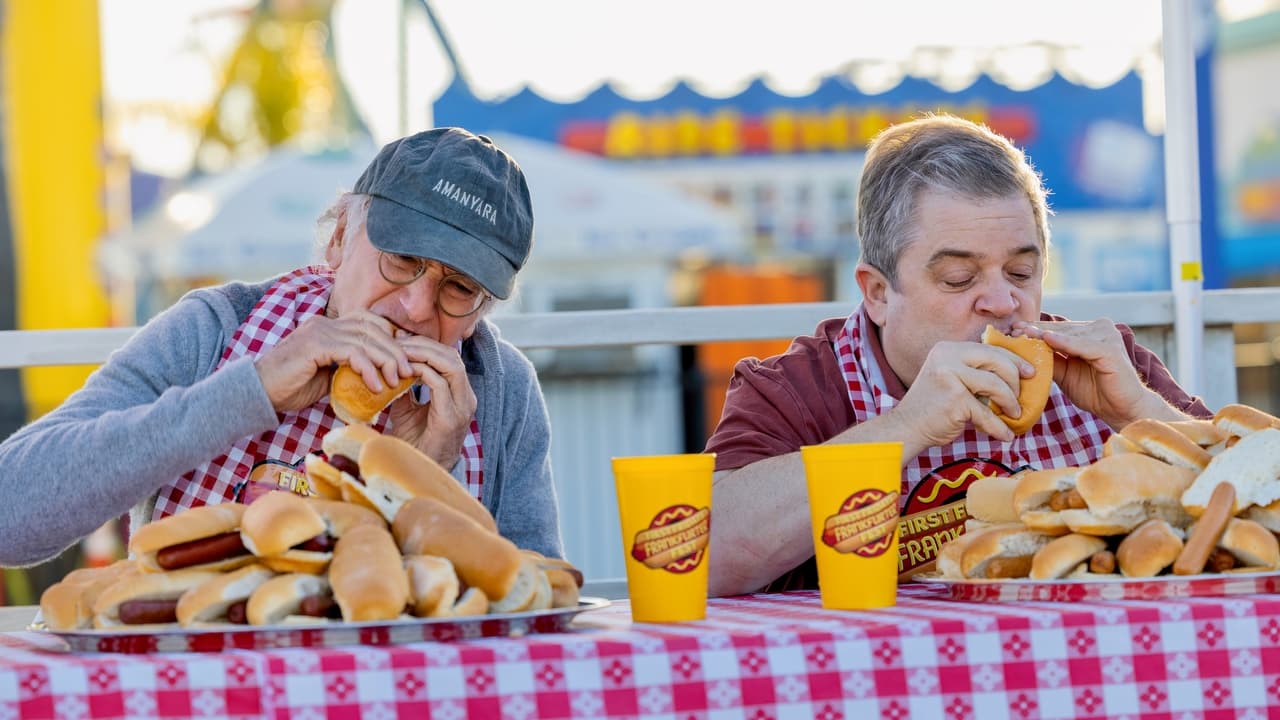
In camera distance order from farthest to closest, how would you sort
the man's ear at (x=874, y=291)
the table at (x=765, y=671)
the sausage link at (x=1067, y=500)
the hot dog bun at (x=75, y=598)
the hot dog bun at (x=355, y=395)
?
the man's ear at (x=874, y=291) < the hot dog bun at (x=355, y=395) < the sausage link at (x=1067, y=500) < the hot dog bun at (x=75, y=598) < the table at (x=765, y=671)

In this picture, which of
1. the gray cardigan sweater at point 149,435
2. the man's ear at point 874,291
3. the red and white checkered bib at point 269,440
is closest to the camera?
the gray cardigan sweater at point 149,435

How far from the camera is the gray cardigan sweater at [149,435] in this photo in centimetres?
236

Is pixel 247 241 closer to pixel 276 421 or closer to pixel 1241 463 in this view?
pixel 276 421

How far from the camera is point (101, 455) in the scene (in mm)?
2395

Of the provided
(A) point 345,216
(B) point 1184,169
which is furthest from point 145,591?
(B) point 1184,169

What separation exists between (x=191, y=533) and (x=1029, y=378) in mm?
1441

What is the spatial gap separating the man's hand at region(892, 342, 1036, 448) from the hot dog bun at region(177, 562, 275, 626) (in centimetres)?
112

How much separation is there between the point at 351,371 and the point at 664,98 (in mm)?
10752

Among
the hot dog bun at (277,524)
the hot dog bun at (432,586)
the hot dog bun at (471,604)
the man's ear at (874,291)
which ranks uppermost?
the man's ear at (874,291)

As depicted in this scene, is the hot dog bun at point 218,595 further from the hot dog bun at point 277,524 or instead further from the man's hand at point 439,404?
the man's hand at point 439,404

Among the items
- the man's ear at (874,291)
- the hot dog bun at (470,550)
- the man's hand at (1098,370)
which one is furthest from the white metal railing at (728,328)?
the hot dog bun at (470,550)

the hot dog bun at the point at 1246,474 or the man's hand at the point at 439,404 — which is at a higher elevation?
the man's hand at the point at 439,404

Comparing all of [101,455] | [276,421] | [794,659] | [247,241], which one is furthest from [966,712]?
[247,241]

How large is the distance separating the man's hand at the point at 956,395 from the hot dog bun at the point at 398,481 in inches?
34.5
